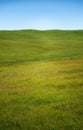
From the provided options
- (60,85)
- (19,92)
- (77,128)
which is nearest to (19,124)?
(77,128)

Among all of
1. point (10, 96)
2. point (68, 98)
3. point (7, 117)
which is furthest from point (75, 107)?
point (10, 96)

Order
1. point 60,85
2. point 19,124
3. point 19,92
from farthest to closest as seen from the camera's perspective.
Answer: point 60,85, point 19,92, point 19,124

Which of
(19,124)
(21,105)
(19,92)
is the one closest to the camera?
(19,124)

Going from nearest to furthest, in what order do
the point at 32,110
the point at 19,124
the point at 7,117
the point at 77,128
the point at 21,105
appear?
the point at 77,128 < the point at 19,124 < the point at 7,117 < the point at 32,110 < the point at 21,105

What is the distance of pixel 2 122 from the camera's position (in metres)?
8.62

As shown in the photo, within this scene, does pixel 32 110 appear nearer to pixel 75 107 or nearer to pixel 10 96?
pixel 75 107

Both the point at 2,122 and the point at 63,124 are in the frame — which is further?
the point at 2,122

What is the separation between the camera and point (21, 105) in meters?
10.5

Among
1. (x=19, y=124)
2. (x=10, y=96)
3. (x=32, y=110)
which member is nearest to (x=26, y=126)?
(x=19, y=124)

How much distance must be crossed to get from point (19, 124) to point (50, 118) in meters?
1.15

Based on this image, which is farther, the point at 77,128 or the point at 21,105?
the point at 21,105

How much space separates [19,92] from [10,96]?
1005 mm

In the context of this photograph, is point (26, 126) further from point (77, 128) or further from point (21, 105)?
point (21, 105)

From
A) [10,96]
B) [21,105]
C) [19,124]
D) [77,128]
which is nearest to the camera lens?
[77,128]
